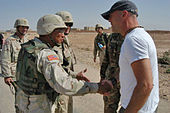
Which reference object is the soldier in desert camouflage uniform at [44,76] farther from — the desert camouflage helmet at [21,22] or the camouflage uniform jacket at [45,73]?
the desert camouflage helmet at [21,22]

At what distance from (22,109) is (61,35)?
0.98m

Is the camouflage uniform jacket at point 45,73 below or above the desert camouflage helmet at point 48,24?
below

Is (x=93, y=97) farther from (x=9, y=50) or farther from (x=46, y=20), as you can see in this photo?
(x=46, y=20)

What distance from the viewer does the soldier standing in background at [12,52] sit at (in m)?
4.38

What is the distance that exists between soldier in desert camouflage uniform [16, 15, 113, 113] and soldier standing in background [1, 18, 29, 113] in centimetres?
201

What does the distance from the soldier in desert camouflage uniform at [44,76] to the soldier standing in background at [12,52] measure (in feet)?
6.60

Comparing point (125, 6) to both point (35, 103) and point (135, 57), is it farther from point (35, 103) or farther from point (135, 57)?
point (35, 103)

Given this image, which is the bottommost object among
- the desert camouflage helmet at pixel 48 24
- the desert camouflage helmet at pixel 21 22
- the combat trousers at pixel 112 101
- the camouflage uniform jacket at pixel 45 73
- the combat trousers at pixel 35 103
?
the combat trousers at pixel 112 101

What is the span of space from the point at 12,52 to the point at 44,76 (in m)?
2.70

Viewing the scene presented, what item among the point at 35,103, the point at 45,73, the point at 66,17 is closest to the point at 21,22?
the point at 66,17

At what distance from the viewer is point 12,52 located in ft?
15.0

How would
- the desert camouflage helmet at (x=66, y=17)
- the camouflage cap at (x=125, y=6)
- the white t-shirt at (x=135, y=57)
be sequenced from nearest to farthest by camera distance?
the white t-shirt at (x=135, y=57)
the camouflage cap at (x=125, y=6)
the desert camouflage helmet at (x=66, y=17)

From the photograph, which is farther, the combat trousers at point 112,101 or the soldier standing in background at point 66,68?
the combat trousers at point 112,101

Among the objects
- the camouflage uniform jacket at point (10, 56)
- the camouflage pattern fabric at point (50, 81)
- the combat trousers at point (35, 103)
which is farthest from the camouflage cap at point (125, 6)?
the camouflage uniform jacket at point (10, 56)
